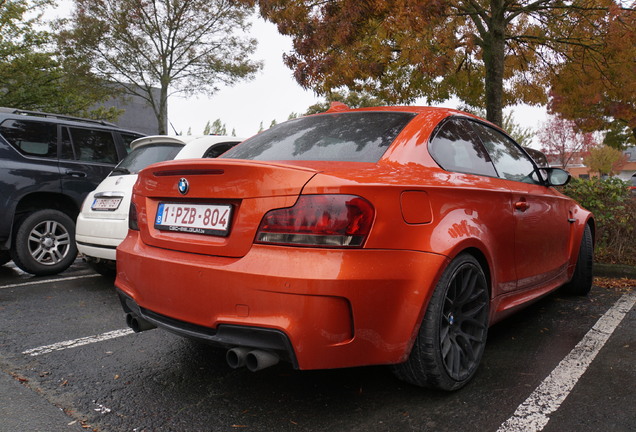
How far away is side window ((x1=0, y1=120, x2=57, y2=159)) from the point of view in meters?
5.35

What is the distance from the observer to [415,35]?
7.54 m

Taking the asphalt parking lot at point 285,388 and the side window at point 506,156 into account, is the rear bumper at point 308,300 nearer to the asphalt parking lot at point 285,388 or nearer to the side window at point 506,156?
the asphalt parking lot at point 285,388

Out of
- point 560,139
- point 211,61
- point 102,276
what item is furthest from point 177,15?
point 560,139

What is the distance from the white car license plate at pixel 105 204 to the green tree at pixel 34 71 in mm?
14355

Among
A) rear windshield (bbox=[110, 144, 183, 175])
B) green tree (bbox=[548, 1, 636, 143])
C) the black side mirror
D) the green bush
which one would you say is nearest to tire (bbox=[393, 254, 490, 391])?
the black side mirror

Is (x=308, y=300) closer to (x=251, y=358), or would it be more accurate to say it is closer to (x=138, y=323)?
(x=251, y=358)

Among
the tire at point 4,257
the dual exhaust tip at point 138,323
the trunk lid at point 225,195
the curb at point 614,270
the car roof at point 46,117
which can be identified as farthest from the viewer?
the tire at point 4,257

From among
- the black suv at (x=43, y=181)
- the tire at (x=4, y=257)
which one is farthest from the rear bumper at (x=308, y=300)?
the tire at (x=4, y=257)

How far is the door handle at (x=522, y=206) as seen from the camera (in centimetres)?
305

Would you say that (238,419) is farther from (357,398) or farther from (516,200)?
(516,200)

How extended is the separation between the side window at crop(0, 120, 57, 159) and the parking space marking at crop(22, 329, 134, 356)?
3052 mm

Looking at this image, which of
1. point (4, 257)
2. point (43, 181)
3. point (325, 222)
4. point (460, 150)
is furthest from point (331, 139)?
point (4, 257)

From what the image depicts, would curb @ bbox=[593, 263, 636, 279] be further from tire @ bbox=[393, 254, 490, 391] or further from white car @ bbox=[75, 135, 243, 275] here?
white car @ bbox=[75, 135, 243, 275]

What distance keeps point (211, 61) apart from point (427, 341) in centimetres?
1806
